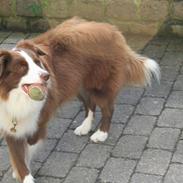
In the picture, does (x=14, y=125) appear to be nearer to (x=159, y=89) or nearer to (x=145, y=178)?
(x=145, y=178)

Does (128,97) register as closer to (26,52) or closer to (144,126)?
(144,126)

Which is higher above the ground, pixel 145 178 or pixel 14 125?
pixel 14 125

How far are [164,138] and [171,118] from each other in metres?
0.36

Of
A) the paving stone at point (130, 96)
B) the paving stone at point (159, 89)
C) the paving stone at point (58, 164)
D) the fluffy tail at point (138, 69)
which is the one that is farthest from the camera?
the paving stone at point (159, 89)

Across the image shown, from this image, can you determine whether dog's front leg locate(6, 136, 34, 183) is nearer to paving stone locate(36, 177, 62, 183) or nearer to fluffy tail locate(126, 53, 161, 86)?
paving stone locate(36, 177, 62, 183)

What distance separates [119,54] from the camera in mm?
4551

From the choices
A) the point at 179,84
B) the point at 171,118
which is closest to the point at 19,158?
the point at 171,118

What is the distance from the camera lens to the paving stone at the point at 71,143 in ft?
15.2

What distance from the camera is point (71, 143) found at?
4715mm

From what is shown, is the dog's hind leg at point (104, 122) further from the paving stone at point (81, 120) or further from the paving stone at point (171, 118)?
the paving stone at point (171, 118)

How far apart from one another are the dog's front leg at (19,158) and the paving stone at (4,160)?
0.93 feet

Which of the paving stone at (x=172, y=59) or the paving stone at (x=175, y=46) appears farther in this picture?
the paving stone at (x=175, y=46)

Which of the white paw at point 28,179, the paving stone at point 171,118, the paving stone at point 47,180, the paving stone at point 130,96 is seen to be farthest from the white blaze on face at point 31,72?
the paving stone at point 130,96

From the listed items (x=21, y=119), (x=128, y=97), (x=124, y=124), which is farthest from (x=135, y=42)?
(x=21, y=119)
